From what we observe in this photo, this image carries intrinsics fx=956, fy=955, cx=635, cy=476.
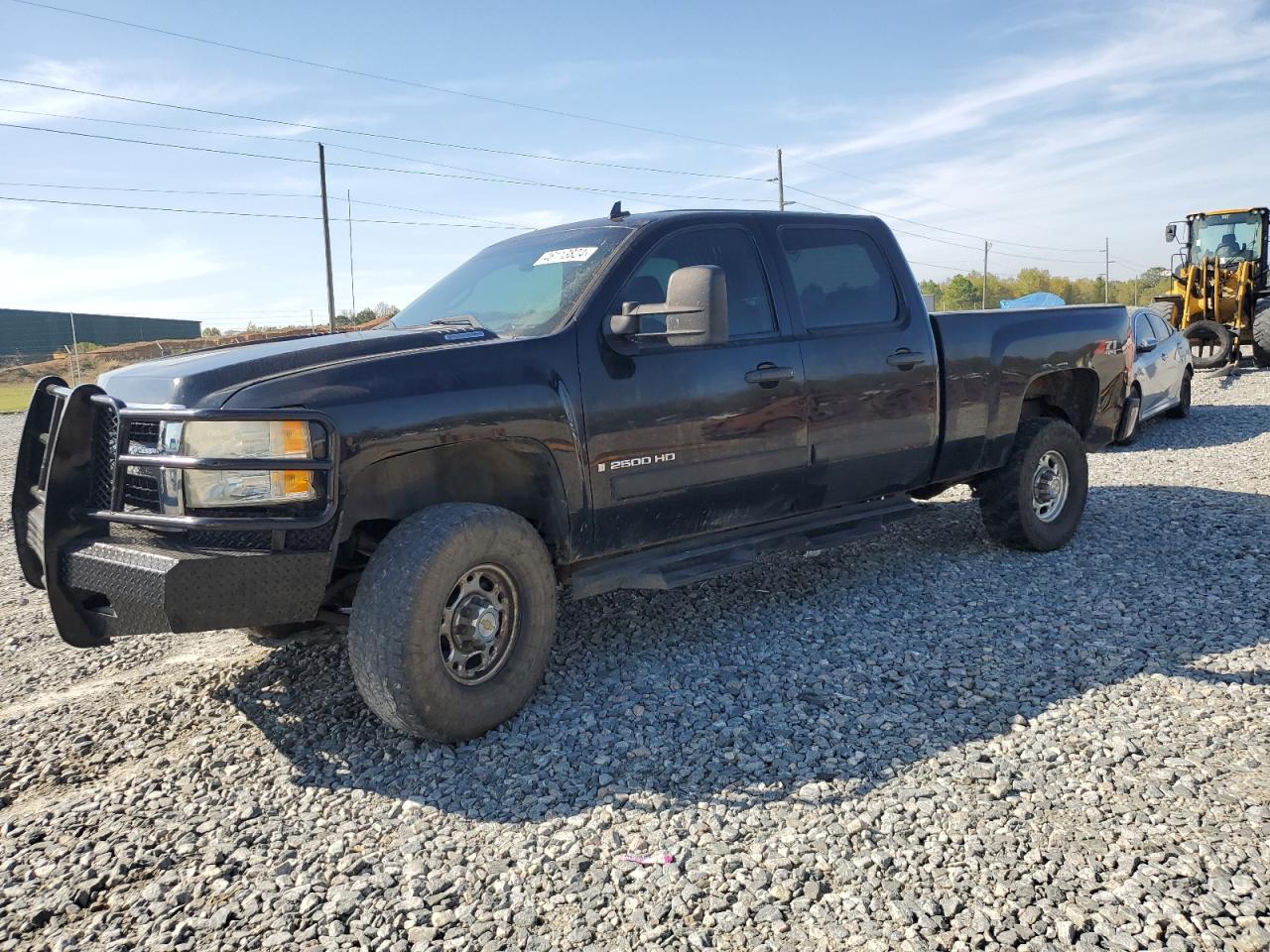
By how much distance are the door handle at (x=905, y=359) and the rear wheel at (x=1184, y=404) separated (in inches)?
347

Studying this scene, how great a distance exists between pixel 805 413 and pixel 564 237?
147cm

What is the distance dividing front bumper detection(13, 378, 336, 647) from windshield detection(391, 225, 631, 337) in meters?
1.26

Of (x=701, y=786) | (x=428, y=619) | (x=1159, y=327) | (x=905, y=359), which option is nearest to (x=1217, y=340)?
(x=1159, y=327)

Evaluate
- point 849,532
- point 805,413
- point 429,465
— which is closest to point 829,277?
point 805,413

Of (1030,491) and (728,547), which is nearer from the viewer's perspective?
(728,547)

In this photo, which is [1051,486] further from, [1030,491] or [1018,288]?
[1018,288]

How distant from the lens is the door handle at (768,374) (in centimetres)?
448

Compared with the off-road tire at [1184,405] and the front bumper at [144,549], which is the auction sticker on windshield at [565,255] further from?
the off-road tire at [1184,405]

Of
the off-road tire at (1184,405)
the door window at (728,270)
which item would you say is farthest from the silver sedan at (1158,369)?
the door window at (728,270)

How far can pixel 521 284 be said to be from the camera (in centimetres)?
447

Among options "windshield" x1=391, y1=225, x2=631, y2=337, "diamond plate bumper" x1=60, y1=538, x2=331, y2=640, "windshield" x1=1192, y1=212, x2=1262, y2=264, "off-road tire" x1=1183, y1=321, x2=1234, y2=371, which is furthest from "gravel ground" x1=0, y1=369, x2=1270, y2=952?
"windshield" x1=1192, y1=212, x2=1262, y2=264

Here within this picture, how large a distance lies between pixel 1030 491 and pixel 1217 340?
15483 mm

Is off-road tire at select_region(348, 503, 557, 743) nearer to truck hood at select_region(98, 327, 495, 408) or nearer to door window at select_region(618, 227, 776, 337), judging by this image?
truck hood at select_region(98, 327, 495, 408)

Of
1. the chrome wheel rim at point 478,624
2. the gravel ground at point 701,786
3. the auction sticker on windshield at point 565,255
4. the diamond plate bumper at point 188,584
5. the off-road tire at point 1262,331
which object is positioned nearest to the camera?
the gravel ground at point 701,786
